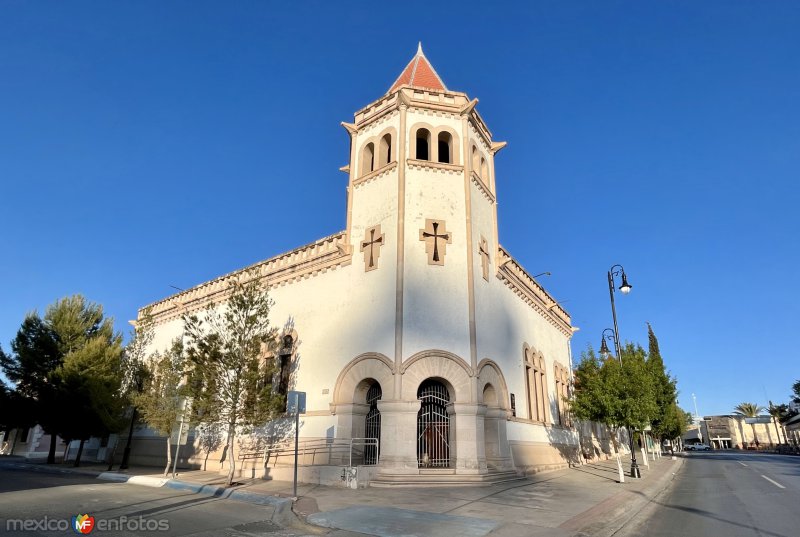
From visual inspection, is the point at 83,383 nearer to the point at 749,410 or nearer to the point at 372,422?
the point at 372,422

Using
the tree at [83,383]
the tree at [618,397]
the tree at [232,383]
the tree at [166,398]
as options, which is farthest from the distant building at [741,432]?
the tree at [83,383]

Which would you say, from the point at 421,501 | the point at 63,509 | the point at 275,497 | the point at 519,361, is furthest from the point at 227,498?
the point at 519,361

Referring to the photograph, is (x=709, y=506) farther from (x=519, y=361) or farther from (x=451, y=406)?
(x=519, y=361)

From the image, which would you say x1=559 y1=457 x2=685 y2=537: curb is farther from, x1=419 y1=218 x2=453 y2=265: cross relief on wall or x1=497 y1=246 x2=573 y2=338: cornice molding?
x1=497 y1=246 x2=573 y2=338: cornice molding

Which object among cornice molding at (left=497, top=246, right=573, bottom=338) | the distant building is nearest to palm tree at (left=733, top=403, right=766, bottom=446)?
the distant building

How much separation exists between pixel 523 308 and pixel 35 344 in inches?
1124

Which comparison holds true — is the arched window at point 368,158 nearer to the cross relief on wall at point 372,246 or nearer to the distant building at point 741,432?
the cross relief on wall at point 372,246

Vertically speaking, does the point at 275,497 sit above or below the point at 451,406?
below

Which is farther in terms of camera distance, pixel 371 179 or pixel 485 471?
pixel 371 179

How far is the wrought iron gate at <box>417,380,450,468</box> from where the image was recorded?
16.7m

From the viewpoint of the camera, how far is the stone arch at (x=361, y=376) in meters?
16.8

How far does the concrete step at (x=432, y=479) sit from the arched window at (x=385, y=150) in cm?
1301

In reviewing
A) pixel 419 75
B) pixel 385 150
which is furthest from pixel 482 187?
pixel 419 75

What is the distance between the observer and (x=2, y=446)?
41281 millimetres
